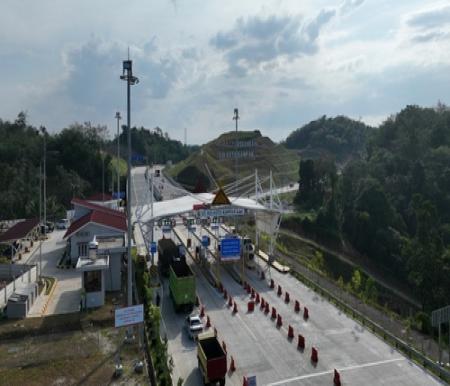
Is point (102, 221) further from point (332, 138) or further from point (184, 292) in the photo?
point (332, 138)

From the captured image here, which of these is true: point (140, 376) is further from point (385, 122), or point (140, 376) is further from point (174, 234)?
point (385, 122)

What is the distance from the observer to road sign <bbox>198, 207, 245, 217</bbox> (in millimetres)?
37625

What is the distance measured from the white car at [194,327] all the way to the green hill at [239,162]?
69969mm

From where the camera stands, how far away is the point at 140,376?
1989 cm

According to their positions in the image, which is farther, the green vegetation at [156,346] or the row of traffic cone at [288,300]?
the row of traffic cone at [288,300]

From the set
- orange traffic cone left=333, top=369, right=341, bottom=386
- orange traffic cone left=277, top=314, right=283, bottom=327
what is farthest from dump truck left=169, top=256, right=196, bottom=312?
orange traffic cone left=333, top=369, right=341, bottom=386

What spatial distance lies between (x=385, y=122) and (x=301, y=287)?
80.0 meters

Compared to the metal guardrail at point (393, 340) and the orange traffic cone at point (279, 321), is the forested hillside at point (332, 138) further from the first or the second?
the orange traffic cone at point (279, 321)

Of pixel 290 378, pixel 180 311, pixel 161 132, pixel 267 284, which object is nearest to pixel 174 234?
pixel 267 284

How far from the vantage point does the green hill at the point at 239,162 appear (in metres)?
Result: 102

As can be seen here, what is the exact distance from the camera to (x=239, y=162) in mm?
110375

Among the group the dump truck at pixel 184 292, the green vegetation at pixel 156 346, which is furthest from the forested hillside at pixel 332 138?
the green vegetation at pixel 156 346

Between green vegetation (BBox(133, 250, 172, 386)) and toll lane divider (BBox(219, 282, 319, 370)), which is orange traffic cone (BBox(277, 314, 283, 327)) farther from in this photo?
green vegetation (BBox(133, 250, 172, 386))

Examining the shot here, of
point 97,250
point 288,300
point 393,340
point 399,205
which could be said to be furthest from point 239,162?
point 393,340
